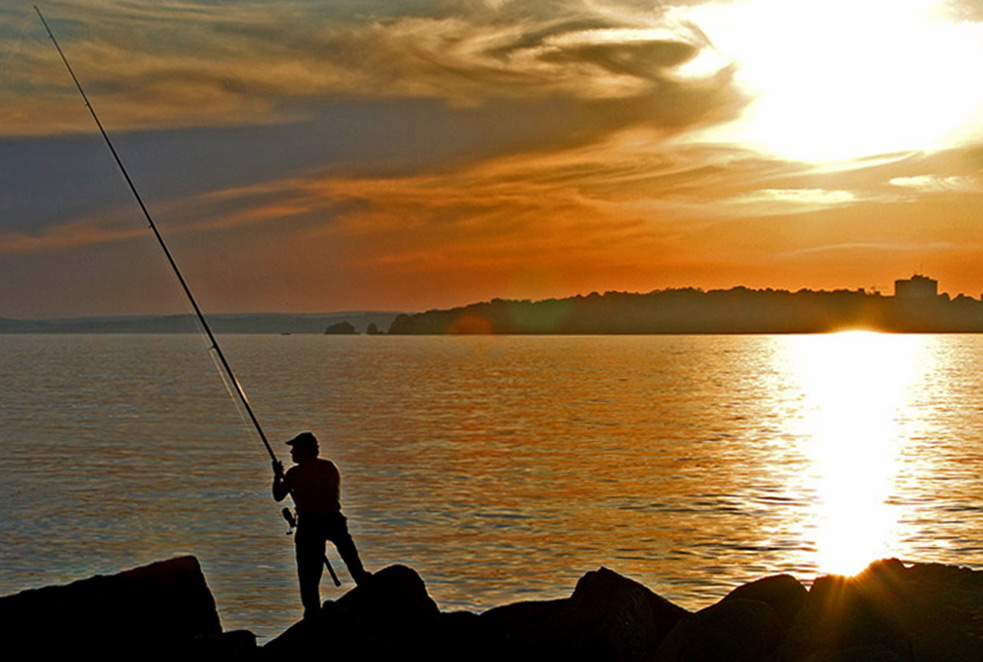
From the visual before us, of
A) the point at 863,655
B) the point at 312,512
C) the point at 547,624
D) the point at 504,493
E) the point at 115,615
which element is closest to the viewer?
the point at 863,655

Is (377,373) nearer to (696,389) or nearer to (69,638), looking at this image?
(696,389)

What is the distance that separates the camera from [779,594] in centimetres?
1112

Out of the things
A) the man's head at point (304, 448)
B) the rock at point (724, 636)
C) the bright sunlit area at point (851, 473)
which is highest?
the man's head at point (304, 448)

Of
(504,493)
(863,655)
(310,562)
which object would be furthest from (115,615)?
(504,493)

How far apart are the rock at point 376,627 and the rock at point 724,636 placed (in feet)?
6.60

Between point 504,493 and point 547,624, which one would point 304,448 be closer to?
point 547,624

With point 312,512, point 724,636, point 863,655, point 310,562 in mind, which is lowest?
point 724,636

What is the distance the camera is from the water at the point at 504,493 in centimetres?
1847

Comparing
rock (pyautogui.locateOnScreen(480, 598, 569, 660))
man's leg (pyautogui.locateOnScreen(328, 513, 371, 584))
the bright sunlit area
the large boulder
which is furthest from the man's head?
the bright sunlit area

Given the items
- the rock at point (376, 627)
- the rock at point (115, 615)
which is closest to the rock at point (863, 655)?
the rock at point (376, 627)

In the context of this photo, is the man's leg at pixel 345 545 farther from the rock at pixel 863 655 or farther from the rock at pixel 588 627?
the rock at pixel 863 655

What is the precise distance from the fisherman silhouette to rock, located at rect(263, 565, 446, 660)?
A: 0.40 m

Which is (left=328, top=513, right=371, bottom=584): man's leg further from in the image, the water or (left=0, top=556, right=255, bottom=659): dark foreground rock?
the water

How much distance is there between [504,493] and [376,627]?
1616 centimetres
